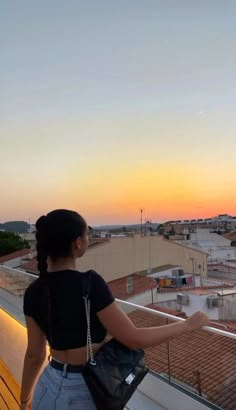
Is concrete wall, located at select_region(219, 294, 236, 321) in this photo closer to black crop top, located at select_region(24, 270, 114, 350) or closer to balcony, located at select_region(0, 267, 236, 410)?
balcony, located at select_region(0, 267, 236, 410)

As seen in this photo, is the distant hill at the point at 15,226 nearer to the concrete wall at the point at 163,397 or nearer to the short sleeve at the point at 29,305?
the concrete wall at the point at 163,397

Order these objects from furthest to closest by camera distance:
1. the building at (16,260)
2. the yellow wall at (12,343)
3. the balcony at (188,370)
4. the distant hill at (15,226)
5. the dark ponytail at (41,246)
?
the distant hill at (15,226) → the building at (16,260) → the yellow wall at (12,343) → the balcony at (188,370) → the dark ponytail at (41,246)

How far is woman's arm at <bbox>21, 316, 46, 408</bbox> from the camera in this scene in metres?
1.35

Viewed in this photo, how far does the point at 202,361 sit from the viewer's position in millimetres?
2229

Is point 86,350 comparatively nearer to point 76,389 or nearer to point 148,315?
point 76,389

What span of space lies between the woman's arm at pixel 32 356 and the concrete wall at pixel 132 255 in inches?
729

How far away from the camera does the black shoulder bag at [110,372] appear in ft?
3.81

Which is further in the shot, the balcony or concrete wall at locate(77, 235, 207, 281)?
concrete wall at locate(77, 235, 207, 281)

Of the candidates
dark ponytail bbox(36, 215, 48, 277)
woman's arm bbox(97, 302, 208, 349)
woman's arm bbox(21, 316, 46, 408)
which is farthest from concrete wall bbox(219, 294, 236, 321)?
dark ponytail bbox(36, 215, 48, 277)

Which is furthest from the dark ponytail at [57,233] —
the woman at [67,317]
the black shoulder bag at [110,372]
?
the black shoulder bag at [110,372]

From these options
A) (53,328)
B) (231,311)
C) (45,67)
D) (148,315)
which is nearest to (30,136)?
(45,67)

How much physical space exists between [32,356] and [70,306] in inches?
13.0

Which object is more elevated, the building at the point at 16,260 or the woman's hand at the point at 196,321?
the woman's hand at the point at 196,321

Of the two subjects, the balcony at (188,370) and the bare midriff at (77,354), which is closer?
the bare midriff at (77,354)
